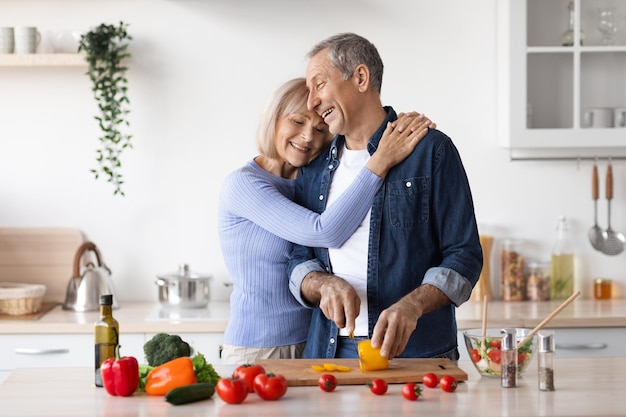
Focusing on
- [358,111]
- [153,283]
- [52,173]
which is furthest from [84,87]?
[358,111]

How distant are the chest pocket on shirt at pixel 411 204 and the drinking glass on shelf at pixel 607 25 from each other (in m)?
1.70

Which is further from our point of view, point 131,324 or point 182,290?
point 182,290

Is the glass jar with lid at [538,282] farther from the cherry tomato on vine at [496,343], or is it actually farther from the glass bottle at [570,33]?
the cherry tomato on vine at [496,343]

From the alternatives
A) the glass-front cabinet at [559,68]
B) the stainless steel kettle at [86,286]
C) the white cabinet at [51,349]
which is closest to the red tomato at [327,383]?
the white cabinet at [51,349]

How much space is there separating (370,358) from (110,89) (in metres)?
2.07

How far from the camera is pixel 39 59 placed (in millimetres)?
3742

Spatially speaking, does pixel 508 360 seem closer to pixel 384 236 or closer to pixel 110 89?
pixel 384 236

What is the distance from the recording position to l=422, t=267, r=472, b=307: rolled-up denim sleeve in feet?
7.68

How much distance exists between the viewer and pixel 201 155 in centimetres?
400

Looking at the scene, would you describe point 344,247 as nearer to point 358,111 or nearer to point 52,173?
point 358,111

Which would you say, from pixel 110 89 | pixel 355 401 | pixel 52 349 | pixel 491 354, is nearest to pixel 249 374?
pixel 355 401

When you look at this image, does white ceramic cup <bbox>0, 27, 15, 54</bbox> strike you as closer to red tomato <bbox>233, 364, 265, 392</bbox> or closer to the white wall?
the white wall

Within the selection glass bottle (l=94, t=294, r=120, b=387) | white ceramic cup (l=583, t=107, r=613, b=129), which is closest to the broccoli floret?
glass bottle (l=94, t=294, r=120, b=387)

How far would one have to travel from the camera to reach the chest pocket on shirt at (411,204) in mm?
2459
